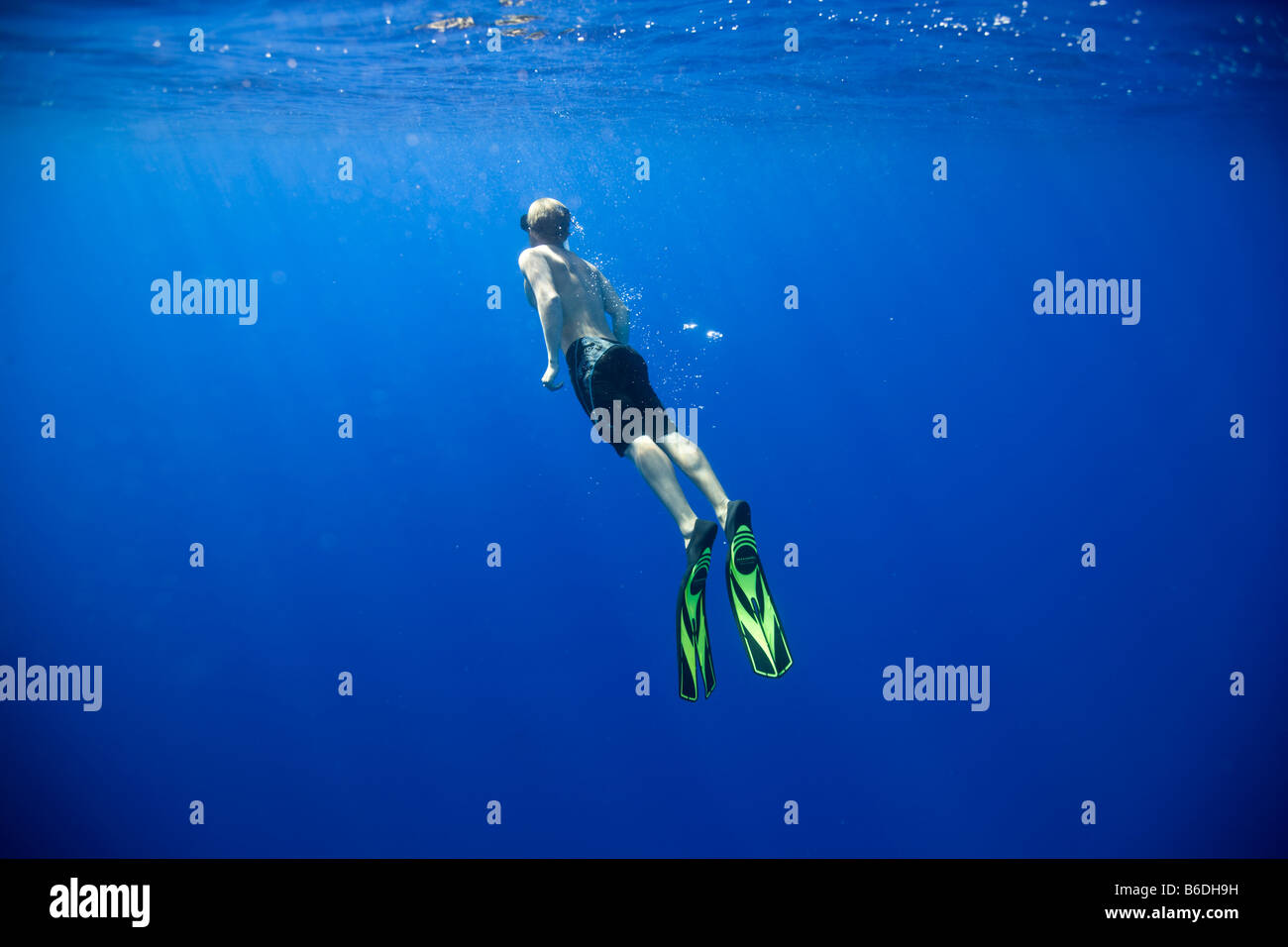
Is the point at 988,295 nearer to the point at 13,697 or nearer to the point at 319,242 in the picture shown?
the point at 319,242

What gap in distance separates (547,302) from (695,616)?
2.41 meters

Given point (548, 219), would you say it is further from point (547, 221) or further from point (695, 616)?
point (695, 616)

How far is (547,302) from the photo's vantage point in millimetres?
5441

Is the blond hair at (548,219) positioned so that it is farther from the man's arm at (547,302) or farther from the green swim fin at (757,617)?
the green swim fin at (757,617)

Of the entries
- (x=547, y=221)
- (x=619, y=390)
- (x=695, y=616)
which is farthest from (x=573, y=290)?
(x=695, y=616)

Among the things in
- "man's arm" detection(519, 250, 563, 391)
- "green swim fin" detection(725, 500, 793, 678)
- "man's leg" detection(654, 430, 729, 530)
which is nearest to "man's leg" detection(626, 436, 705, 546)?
"man's leg" detection(654, 430, 729, 530)

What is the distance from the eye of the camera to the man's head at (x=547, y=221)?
5879 mm

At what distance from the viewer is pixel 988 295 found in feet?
107

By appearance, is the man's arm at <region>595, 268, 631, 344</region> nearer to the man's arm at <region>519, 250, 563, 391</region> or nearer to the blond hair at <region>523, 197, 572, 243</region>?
the blond hair at <region>523, 197, 572, 243</region>

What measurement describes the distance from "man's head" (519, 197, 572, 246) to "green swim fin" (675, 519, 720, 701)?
8.23ft

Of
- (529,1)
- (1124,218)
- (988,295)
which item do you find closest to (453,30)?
(529,1)

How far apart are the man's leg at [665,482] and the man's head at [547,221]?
191 cm

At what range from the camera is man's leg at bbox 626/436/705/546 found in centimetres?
509

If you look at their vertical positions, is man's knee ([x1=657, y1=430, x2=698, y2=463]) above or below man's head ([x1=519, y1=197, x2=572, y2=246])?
below
